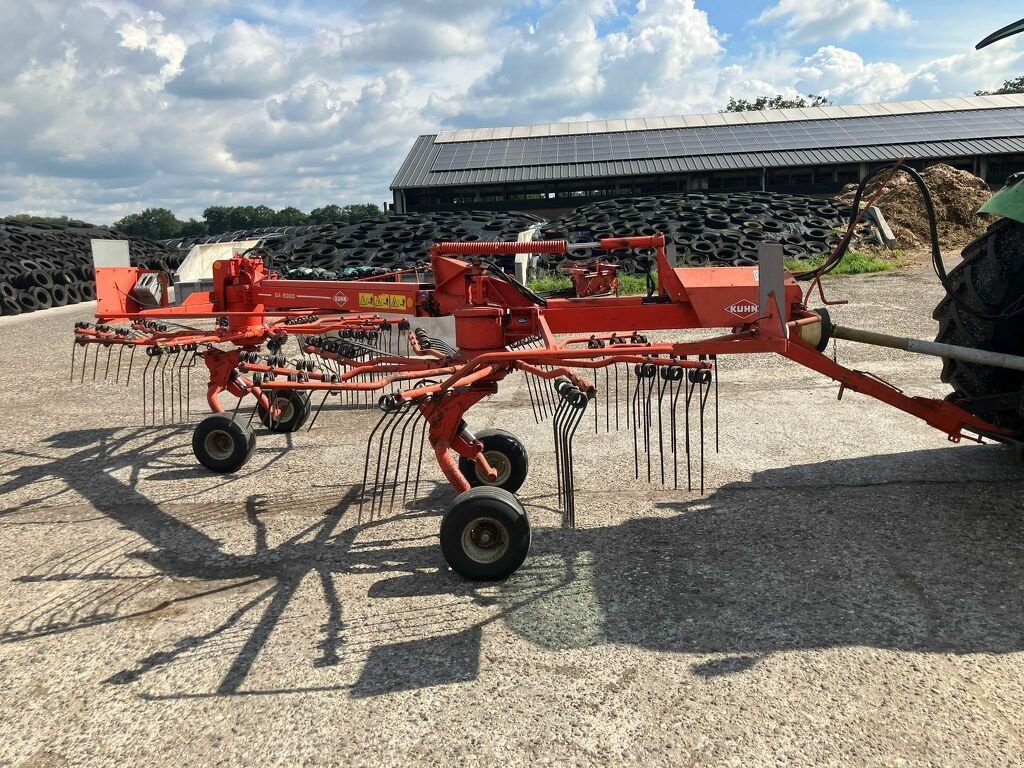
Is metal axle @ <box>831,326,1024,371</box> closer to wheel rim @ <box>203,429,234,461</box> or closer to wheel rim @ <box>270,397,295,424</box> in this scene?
wheel rim @ <box>203,429,234,461</box>

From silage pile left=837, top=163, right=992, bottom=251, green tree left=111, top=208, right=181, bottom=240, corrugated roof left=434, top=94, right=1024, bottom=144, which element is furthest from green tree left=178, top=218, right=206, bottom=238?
silage pile left=837, top=163, right=992, bottom=251

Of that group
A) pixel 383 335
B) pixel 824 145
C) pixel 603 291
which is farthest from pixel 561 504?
pixel 824 145

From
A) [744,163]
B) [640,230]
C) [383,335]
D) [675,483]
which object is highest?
[744,163]

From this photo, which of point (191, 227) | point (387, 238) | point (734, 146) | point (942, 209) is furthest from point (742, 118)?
point (191, 227)

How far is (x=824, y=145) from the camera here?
25.7 metres

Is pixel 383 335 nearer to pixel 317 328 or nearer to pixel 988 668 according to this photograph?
pixel 317 328

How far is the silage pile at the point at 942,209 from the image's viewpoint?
1708 cm

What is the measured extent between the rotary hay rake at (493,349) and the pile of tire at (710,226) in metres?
9.57

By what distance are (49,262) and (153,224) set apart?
4683 cm

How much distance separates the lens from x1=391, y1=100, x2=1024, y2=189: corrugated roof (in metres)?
24.8

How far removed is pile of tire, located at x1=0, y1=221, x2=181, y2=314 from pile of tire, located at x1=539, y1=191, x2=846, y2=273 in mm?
10369

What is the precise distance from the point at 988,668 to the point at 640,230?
15.3 meters

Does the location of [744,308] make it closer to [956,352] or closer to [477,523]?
[956,352]

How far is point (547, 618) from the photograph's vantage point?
Result: 3.25 m
